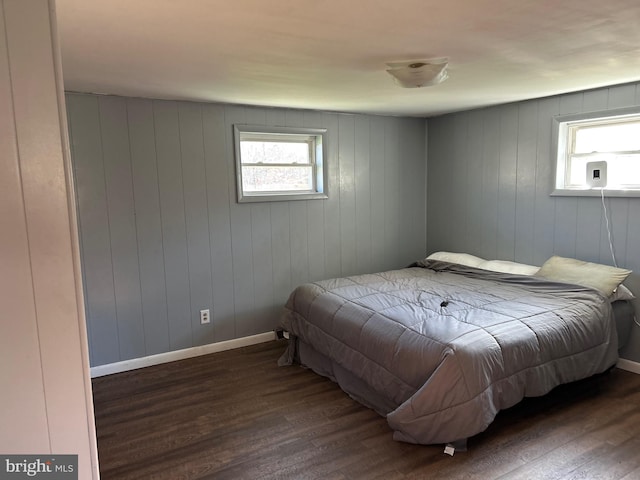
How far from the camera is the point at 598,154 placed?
339 cm

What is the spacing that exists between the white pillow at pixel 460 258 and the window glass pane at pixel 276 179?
57.7 inches

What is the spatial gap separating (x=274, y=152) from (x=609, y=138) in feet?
9.04

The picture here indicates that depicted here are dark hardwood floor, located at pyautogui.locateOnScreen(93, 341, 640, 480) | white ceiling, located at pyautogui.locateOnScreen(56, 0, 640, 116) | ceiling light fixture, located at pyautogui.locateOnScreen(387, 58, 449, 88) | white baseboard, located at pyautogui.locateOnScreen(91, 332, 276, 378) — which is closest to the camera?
white ceiling, located at pyautogui.locateOnScreen(56, 0, 640, 116)

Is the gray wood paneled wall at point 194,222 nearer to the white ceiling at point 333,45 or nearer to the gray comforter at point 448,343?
the white ceiling at point 333,45

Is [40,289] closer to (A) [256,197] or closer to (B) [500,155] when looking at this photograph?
(A) [256,197]

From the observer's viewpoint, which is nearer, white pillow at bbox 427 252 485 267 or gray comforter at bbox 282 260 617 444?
gray comforter at bbox 282 260 617 444

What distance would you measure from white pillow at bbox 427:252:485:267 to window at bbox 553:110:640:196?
3.00ft

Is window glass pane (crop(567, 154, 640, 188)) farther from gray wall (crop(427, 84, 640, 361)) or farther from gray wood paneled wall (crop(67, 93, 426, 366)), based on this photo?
gray wood paneled wall (crop(67, 93, 426, 366))

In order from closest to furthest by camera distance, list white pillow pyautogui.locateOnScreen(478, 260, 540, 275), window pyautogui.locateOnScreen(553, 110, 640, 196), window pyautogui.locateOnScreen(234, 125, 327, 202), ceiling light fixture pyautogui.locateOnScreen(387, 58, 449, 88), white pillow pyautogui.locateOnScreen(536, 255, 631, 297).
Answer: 1. ceiling light fixture pyautogui.locateOnScreen(387, 58, 449, 88)
2. white pillow pyautogui.locateOnScreen(536, 255, 631, 297)
3. window pyautogui.locateOnScreen(553, 110, 640, 196)
4. white pillow pyautogui.locateOnScreen(478, 260, 540, 275)
5. window pyautogui.locateOnScreen(234, 125, 327, 202)

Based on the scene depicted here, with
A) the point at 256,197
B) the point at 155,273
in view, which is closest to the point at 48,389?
the point at 155,273

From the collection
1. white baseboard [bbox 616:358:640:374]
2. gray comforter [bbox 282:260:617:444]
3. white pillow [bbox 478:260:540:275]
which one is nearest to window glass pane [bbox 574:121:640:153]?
white pillow [bbox 478:260:540:275]

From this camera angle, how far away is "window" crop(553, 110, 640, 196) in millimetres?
3223

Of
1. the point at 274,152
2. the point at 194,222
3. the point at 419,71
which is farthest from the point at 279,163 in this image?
the point at 419,71

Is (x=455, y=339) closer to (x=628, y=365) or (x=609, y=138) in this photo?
(x=628, y=365)
